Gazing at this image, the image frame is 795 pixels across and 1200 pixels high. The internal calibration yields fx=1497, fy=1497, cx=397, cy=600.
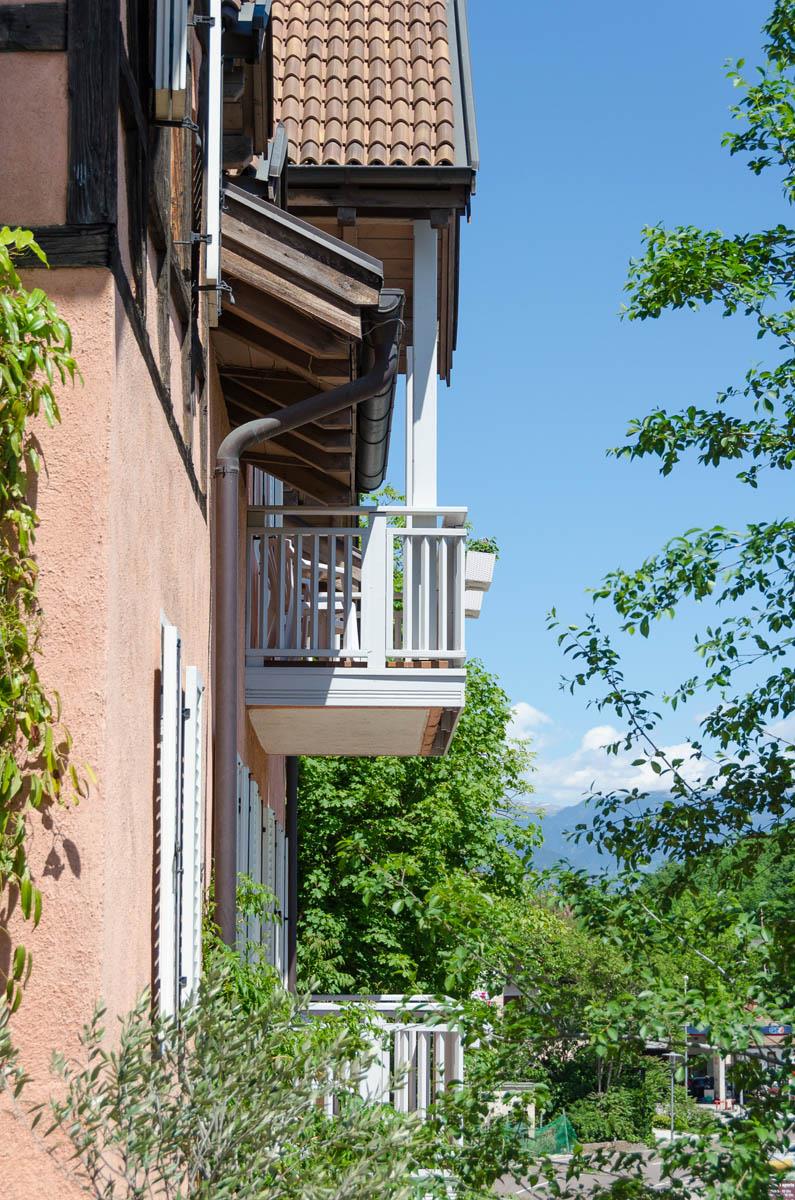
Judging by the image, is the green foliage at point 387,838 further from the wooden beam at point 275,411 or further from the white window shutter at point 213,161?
the white window shutter at point 213,161

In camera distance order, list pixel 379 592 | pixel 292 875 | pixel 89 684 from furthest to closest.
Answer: pixel 292 875
pixel 379 592
pixel 89 684

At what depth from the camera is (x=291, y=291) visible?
8297 mm

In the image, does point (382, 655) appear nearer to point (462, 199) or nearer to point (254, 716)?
point (254, 716)

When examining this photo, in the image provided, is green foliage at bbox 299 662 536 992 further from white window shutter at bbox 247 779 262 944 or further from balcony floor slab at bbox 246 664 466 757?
balcony floor slab at bbox 246 664 466 757

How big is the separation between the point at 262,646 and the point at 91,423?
20.2ft

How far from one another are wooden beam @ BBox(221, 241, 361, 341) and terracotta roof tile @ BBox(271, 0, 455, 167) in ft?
9.47

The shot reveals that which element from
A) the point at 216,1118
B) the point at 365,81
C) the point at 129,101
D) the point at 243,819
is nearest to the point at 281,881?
the point at 243,819

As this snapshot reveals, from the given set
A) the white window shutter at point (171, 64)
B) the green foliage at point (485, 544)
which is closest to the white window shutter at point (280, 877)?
the white window shutter at point (171, 64)

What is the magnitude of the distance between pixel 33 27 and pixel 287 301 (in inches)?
162

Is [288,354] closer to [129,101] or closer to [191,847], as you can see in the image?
[191,847]

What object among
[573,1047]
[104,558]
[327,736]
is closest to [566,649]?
[573,1047]

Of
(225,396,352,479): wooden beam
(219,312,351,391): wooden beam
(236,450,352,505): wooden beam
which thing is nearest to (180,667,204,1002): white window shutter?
(219,312,351,391): wooden beam

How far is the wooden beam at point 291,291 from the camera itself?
827 centimetres

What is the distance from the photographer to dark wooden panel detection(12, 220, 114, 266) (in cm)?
410
